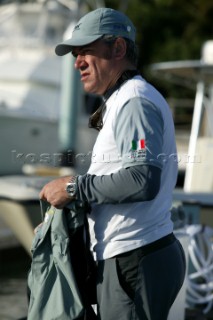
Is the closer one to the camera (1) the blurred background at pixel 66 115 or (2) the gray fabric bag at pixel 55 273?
(2) the gray fabric bag at pixel 55 273

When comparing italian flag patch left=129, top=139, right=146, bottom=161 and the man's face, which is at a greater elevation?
the man's face

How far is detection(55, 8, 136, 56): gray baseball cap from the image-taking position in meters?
2.61

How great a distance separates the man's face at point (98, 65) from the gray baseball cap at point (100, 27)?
0.11ft

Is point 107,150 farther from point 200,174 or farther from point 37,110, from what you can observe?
point 37,110

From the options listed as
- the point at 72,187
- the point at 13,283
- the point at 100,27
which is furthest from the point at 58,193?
the point at 13,283

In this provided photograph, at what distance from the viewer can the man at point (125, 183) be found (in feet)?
8.03

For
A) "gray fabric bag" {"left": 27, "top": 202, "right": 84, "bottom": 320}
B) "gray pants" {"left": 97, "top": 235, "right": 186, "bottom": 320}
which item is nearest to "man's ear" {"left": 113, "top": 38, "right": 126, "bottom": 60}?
"gray fabric bag" {"left": 27, "top": 202, "right": 84, "bottom": 320}

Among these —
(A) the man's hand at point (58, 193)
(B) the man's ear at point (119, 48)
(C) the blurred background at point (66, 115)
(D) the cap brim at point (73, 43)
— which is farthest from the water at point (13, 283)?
(B) the man's ear at point (119, 48)

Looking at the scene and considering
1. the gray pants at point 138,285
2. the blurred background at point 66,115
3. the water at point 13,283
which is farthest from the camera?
the water at point 13,283

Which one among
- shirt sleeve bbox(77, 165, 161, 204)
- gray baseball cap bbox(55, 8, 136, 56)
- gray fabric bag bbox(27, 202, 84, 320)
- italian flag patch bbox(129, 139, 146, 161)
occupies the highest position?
gray baseball cap bbox(55, 8, 136, 56)

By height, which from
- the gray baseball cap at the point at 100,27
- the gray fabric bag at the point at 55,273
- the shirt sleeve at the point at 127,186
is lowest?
the gray fabric bag at the point at 55,273

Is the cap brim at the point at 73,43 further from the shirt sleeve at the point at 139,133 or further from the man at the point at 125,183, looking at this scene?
the shirt sleeve at the point at 139,133

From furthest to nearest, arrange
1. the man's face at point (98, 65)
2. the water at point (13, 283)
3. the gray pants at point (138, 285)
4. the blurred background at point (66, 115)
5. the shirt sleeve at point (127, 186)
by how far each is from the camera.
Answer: the water at point (13, 283), the blurred background at point (66, 115), the man's face at point (98, 65), the gray pants at point (138, 285), the shirt sleeve at point (127, 186)

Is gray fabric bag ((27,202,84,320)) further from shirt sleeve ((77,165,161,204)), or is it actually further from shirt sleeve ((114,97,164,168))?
shirt sleeve ((114,97,164,168))
